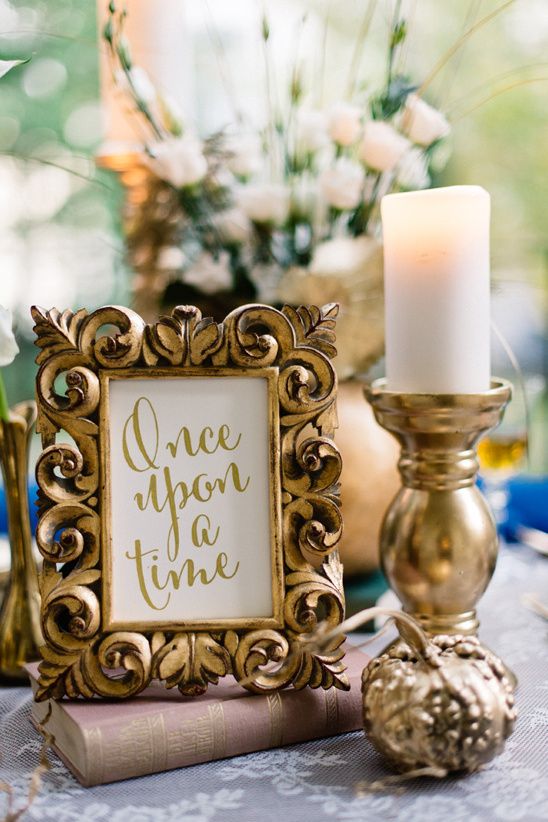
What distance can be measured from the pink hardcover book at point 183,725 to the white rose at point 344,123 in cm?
57

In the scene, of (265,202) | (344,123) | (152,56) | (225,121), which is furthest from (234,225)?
(225,121)

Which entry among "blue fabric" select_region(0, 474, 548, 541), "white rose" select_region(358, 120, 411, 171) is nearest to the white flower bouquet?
"white rose" select_region(358, 120, 411, 171)

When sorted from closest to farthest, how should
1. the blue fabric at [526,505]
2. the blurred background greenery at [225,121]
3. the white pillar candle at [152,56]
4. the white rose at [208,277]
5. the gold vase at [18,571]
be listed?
the gold vase at [18,571], the white rose at [208,277], the white pillar candle at [152,56], the blue fabric at [526,505], the blurred background greenery at [225,121]

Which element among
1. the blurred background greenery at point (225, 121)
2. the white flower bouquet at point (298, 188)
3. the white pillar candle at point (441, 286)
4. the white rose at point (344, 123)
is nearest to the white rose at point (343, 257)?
the white flower bouquet at point (298, 188)

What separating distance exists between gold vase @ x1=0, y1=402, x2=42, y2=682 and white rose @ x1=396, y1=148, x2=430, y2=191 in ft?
1.59

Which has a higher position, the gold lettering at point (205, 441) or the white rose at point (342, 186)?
the white rose at point (342, 186)

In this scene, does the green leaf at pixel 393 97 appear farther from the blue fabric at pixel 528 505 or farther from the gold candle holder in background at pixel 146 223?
the blue fabric at pixel 528 505

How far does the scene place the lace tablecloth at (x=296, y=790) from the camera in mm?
514

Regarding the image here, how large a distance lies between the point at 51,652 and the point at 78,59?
2449mm

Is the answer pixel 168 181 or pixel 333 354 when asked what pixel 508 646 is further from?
pixel 168 181

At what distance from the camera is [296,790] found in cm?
55

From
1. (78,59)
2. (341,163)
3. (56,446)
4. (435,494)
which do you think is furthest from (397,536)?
(78,59)

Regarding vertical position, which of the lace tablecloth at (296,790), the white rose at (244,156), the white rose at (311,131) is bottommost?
the lace tablecloth at (296,790)

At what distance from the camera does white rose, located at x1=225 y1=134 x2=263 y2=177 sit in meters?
0.99
